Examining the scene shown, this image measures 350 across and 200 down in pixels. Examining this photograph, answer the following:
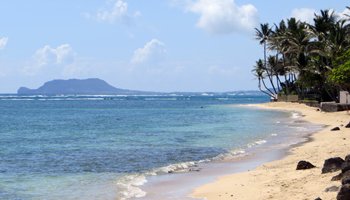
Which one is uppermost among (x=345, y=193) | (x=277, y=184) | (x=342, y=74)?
(x=342, y=74)

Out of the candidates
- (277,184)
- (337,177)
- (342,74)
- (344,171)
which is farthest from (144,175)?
(342,74)

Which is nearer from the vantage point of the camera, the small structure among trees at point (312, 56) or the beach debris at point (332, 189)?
the beach debris at point (332, 189)

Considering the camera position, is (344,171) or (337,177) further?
(337,177)

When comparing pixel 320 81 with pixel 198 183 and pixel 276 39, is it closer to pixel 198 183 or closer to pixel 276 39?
pixel 276 39

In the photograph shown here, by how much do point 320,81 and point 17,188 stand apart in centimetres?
6005

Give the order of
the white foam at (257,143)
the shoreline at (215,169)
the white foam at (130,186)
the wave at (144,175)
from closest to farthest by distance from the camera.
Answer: the white foam at (130,186), the wave at (144,175), the shoreline at (215,169), the white foam at (257,143)

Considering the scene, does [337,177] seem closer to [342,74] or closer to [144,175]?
[144,175]

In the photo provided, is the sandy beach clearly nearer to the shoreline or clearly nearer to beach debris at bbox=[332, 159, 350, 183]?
beach debris at bbox=[332, 159, 350, 183]

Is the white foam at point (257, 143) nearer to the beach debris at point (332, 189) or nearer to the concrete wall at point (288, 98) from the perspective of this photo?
the beach debris at point (332, 189)

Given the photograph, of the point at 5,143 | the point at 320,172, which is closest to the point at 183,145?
the point at 5,143

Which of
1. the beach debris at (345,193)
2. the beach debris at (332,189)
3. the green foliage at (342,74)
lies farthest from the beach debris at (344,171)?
the green foliage at (342,74)

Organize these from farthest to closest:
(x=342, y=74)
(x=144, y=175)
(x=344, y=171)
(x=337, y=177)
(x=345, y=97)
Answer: (x=345, y=97) < (x=342, y=74) < (x=144, y=175) < (x=337, y=177) < (x=344, y=171)

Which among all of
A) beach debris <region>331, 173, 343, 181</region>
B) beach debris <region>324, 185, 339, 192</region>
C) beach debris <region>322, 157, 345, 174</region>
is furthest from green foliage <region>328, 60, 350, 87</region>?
beach debris <region>324, 185, 339, 192</region>

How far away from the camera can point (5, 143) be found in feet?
122
